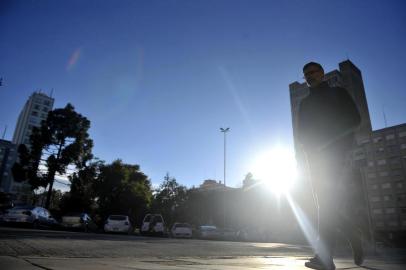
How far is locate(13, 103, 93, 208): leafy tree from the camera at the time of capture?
91.2 ft

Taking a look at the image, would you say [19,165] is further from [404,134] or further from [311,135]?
[404,134]

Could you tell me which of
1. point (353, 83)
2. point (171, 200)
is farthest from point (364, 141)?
point (171, 200)

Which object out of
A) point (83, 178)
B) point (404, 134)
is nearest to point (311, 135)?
point (83, 178)

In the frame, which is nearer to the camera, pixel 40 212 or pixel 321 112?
pixel 321 112

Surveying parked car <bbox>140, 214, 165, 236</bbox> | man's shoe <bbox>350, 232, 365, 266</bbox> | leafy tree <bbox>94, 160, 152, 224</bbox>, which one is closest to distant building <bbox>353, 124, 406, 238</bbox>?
leafy tree <bbox>94, 160, 152, 224</bbox>

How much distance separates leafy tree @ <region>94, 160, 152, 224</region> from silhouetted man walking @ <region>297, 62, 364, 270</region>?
38.7m

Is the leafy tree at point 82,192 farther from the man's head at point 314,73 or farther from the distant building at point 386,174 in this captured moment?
the distant building at point 386,174

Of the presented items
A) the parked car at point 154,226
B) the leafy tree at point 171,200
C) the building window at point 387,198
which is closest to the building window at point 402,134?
the building window at point 387,198

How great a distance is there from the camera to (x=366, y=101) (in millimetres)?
77812

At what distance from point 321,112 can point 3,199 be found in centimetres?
7009

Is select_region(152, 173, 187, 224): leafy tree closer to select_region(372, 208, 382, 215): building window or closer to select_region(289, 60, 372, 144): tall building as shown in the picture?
select_region(289, 60, 372, 144): tall building

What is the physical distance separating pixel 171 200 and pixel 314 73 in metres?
55.4

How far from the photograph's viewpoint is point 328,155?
8.56 feet

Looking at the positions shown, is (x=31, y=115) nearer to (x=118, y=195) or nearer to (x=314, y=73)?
(x=118, y=195)
